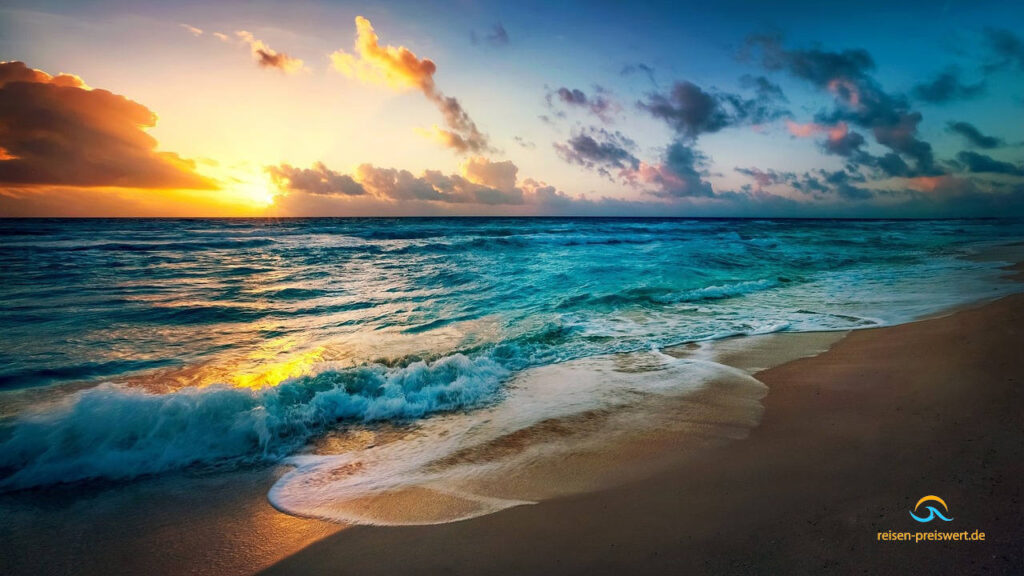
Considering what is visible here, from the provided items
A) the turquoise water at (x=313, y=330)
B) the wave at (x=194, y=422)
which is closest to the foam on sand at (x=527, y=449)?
the wave at (x=194, y=422)

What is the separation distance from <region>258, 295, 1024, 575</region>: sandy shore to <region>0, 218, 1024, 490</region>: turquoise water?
8.24 feet

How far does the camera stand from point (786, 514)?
292 cm

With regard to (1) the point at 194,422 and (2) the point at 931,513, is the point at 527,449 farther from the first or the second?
(1) the point at 194,422

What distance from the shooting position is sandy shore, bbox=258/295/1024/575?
8.34 feet

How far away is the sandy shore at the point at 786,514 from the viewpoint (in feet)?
8.34

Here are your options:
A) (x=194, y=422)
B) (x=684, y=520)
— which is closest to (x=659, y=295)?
(x=684, y=520)

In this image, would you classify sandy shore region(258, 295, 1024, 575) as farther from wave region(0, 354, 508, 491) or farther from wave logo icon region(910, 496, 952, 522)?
wave region(0, 354, 508, 491)

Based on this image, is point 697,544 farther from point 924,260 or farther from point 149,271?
point 924,260

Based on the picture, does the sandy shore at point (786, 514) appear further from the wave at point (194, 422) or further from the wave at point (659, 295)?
the wave at point (659, 295)

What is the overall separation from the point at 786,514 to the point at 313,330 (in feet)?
30.0

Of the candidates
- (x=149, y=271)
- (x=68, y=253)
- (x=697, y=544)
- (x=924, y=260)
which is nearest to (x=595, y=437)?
(x=697, y=544)

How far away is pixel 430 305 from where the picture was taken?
39.2ft

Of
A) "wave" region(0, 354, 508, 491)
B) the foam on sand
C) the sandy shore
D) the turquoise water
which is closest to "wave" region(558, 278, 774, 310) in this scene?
the turquoise water

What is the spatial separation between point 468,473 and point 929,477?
11.9 ft
